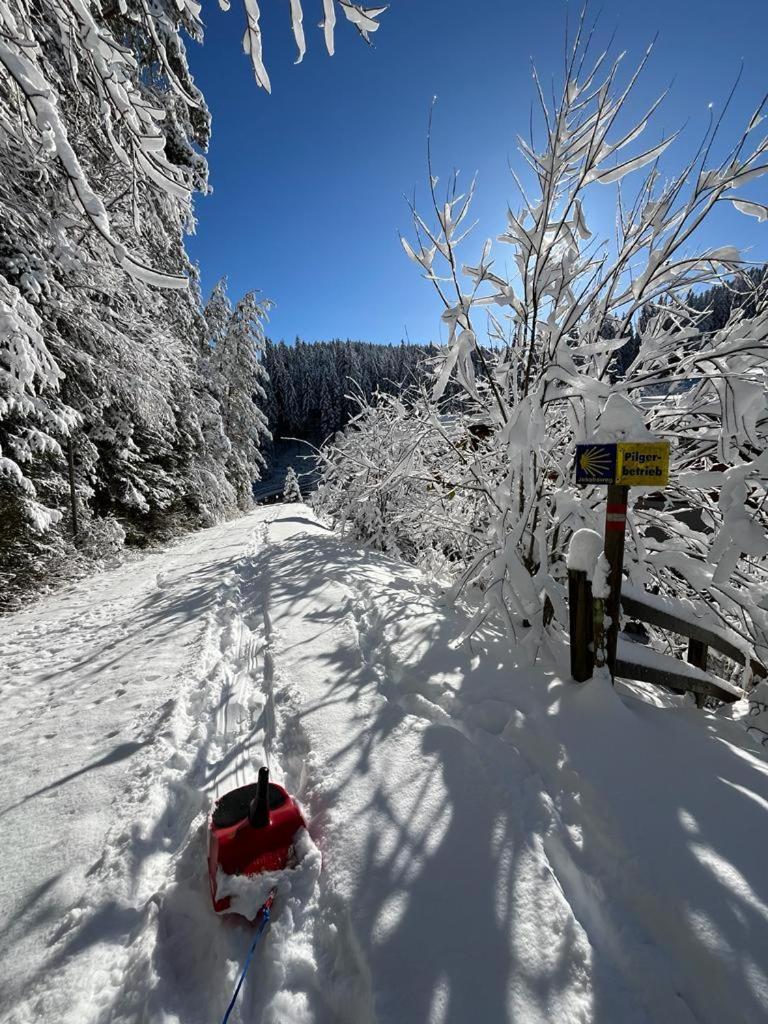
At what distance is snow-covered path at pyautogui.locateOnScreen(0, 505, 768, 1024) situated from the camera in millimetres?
1382

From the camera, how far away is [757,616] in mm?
2686

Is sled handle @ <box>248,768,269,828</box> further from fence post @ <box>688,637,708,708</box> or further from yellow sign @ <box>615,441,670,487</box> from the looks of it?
fence post @ <box>688,637,708,708</box>

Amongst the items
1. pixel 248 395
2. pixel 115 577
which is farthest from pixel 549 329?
pixel 248 395

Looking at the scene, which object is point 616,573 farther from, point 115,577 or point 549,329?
point 115,577

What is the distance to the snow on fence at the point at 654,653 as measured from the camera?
2.76 meters

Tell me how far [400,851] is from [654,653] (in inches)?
84.4

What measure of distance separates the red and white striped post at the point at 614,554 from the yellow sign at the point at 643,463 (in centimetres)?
8

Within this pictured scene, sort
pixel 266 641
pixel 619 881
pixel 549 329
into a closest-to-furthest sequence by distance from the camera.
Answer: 1. pixel 619 881
2. pixel 549 329
3. pixel 266 641

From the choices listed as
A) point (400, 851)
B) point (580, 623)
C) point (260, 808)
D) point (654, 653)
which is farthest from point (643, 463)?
point (260, 808)

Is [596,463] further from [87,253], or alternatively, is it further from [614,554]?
[87,253]

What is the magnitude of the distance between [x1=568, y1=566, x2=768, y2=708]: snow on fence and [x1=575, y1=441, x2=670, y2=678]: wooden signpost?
9 cm

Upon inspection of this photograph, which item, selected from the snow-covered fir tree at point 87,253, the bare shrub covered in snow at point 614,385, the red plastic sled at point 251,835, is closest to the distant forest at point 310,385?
the snow-covered fir tree at point 87,253

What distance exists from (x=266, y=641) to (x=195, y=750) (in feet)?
5.83

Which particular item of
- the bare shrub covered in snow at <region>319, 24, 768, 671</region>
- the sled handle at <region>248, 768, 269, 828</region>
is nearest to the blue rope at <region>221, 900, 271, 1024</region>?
the sled handle at <region>248, 768, 269, 828</region>
